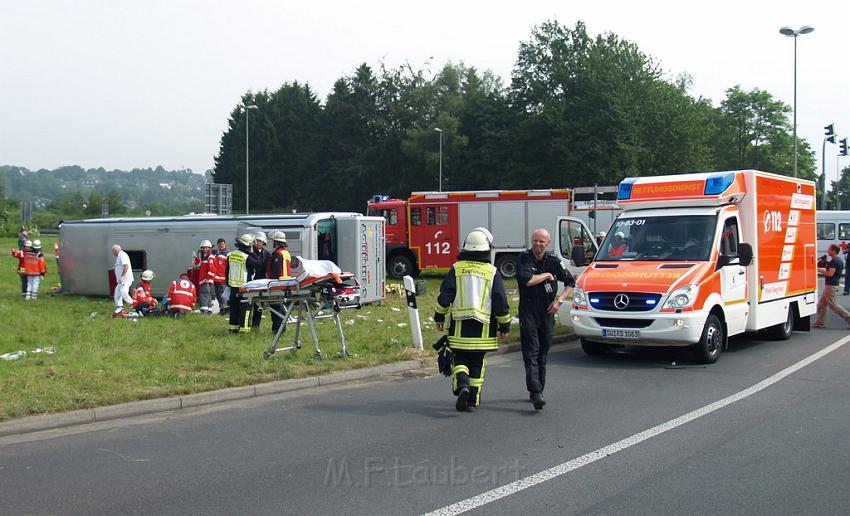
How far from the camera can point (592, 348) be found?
12.1m

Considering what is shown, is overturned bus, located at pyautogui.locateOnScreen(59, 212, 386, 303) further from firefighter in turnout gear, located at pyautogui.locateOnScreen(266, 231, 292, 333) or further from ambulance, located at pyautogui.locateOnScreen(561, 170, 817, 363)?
ambulance, located at pyautogui.locateOnScreen(561, 170, 817, 363)

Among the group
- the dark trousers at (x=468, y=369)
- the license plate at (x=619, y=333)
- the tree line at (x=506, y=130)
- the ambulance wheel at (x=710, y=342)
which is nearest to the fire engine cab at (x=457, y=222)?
the ambulance wheel at (x=710, y=342)

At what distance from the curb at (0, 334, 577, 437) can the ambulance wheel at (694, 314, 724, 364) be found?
12.5 feet

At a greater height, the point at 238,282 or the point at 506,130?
the point at 506,130

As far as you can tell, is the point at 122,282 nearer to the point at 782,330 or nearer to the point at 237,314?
the point at 237,314

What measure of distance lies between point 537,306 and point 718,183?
5.32m

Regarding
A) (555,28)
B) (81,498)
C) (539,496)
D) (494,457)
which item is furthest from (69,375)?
(555,28)

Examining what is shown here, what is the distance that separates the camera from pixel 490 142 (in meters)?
61.7

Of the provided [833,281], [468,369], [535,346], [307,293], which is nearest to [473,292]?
[468,369]

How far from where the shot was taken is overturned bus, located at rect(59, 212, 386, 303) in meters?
18.4

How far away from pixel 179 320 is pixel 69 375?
5.99 meters

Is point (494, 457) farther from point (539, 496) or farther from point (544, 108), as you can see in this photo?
point (544, 108)

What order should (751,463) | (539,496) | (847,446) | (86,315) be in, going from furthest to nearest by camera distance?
(86,315)
(847,446)
(751,463)
(539,496)

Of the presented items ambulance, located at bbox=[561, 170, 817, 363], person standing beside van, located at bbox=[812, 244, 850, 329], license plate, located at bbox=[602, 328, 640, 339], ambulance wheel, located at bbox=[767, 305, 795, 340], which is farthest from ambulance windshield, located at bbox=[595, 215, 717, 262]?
person standing beside van, located at bbox=[812, 244, 850, 329]
